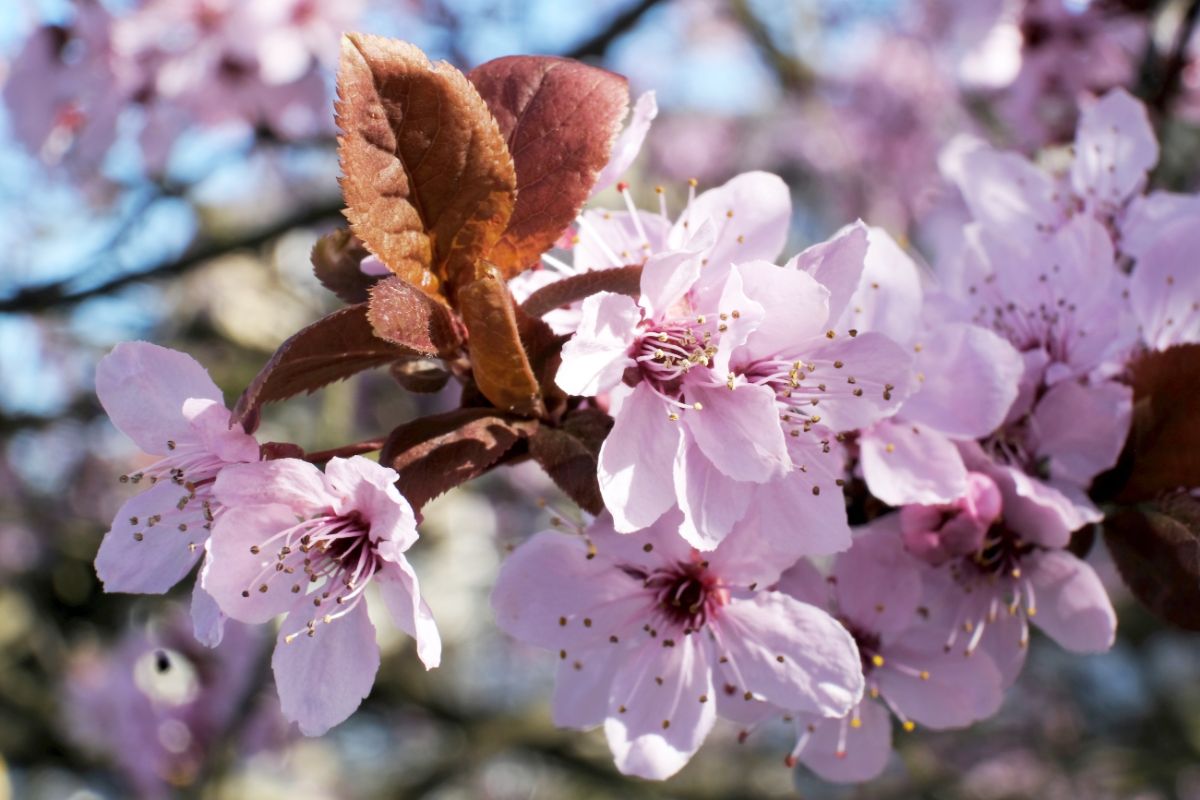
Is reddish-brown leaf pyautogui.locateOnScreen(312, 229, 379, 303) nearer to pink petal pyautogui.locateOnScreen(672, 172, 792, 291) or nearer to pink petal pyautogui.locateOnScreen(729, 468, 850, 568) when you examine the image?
pink petal pyautogui.locateOnScreen(672, 172, 792, 291)

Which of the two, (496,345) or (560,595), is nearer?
(496,345)

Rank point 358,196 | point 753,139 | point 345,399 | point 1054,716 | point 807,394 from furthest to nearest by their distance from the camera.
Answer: point 753,139
point 1054,716
point 345,399
point 807,394
point 358,196

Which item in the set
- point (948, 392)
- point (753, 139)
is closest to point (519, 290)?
point (948, 392)

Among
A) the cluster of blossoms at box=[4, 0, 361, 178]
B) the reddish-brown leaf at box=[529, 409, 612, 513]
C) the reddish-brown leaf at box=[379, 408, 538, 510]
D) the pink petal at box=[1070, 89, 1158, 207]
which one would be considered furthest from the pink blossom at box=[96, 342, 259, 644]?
the cluster of blossoms at box=[4, 0, 361, 178]

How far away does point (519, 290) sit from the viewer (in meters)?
1.04

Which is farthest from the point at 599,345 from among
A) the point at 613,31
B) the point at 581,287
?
the point at 613,31

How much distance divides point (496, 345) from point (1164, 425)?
0.69 m

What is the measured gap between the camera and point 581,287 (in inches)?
37.4

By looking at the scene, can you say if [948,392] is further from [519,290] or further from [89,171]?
[89,171]

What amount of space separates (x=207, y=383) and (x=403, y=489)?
195 millimetres

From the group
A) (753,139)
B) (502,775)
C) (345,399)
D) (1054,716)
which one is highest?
(345,399)

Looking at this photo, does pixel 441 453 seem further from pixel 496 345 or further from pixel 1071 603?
pixel 1071 603

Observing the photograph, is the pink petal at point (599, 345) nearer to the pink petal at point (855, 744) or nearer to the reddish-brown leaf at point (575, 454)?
the reddish-brown leaf at point (575, 454)

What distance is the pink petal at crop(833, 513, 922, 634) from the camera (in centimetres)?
113
